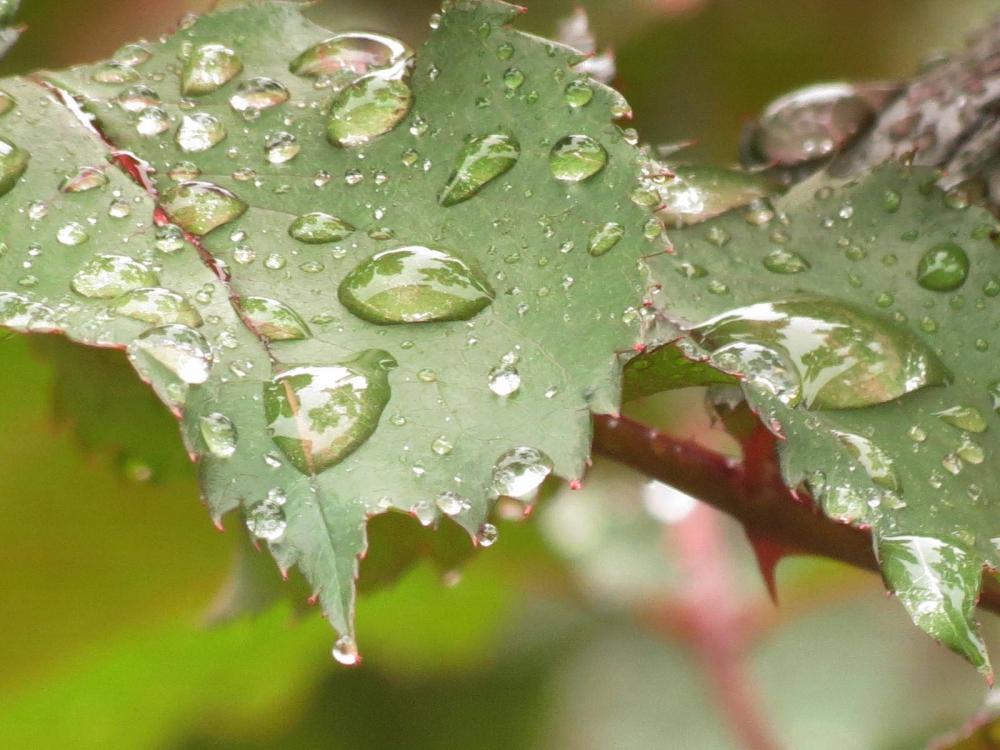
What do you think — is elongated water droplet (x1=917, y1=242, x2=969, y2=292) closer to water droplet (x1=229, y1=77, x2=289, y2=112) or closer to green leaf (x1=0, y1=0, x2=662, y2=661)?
green leaf (x1=0, y1=0, x2=662, y2=661)

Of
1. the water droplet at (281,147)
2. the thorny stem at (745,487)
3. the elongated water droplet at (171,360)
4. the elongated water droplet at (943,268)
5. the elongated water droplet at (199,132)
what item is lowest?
the thorny stem at (745,487)

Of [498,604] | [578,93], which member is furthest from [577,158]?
[498,604]

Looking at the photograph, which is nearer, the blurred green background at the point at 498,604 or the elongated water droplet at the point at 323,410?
the elongated water droplet at the point at 323,410

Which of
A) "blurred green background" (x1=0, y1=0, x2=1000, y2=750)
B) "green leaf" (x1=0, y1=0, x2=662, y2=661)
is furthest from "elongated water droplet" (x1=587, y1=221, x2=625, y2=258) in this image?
"blurred green background" (x1=0, y1=0, x2=1000, y2=750)

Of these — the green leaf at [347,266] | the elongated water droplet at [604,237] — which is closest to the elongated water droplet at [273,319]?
the green leaf at [347,266]

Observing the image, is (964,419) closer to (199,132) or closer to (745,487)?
(745,487)

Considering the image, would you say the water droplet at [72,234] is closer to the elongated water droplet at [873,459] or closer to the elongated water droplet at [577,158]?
the elongated water droplet at [577,158]
